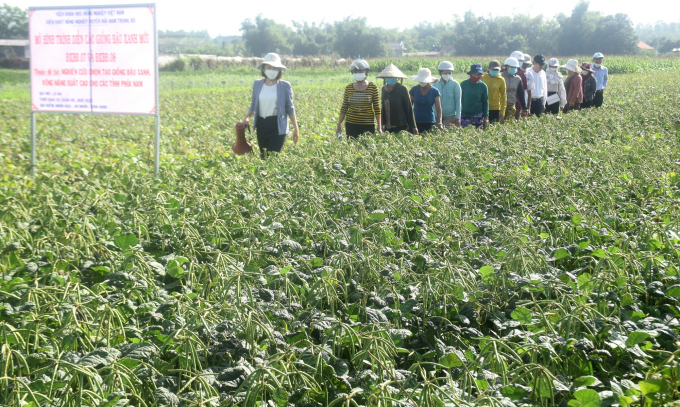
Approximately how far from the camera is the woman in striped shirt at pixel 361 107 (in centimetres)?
755

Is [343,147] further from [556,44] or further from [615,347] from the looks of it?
[556,44]

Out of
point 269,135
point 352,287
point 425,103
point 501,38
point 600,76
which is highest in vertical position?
point 501,38

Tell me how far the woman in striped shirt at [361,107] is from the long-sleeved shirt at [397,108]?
0.31m

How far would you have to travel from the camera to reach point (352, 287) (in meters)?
2.91

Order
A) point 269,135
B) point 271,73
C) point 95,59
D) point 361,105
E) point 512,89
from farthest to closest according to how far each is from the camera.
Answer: point 512,89, point 361,105, point 269,135, point 271,73, point 95,59

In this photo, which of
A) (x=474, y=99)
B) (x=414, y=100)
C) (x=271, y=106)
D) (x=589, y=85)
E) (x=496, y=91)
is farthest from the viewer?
(x=589, y=85)

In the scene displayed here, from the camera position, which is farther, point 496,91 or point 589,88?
point 589,88

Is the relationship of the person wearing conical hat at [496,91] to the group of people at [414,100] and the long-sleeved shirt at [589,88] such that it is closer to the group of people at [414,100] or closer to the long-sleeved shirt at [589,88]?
the group of people at [414,100]

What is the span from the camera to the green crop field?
1949 millimetres

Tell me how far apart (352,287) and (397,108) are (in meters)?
5.46

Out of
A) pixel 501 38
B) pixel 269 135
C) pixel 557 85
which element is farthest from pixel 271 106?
pixel 501 38

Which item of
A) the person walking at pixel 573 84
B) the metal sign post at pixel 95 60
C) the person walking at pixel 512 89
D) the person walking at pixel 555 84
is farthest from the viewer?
the person walking at pixel 573 84

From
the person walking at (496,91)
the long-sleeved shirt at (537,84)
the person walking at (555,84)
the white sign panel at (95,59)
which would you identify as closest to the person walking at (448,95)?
the person walking at (496,91)

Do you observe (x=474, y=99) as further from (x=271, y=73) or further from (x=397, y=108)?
→ (x=271, y=73)
